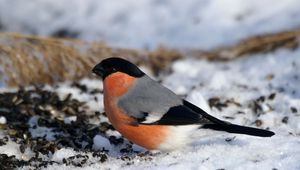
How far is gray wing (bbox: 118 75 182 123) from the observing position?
129 inches

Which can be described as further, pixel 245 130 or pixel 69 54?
pixel 69 54

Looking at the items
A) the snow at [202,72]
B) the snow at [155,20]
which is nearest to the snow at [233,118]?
the snow at [202,72]

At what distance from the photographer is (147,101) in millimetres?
3334

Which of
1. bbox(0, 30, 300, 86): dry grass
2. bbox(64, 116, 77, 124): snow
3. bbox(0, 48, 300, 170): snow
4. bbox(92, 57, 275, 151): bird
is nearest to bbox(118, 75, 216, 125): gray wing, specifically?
bbox(92, 57, 275, 151): bird

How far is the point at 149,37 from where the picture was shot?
231 inches

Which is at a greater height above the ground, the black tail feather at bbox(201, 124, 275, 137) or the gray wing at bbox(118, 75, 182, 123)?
the gray wing at bbox(118, 75, 182, 123)

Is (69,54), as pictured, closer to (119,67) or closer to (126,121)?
(119,67)

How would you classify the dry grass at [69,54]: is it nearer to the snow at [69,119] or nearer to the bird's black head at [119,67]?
the snow at [69,119]

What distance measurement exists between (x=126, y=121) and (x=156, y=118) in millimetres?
158

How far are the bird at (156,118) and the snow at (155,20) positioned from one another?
231 centimetres

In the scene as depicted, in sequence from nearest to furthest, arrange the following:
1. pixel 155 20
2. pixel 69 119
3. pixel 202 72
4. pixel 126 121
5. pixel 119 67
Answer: pixel 126 121
pixel 119 67
pixel 69 119
pixel 202 72
pixel 155 20

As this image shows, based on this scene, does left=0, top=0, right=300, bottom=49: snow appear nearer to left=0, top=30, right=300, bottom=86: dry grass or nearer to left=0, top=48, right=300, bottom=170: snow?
left=0, top=30, right=300, bottom=86: dry grass

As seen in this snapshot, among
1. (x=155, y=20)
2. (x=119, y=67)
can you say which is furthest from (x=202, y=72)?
(x=119, y=67)

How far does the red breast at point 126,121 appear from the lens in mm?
3256
